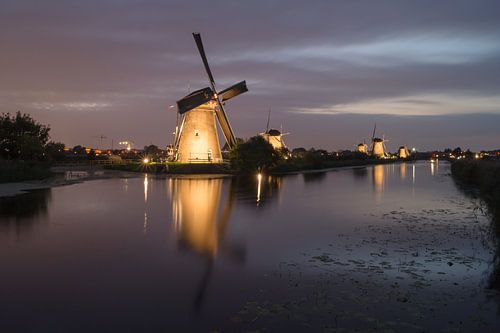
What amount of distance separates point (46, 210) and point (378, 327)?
16.6m

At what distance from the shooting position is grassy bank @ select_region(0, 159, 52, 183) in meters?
32.5

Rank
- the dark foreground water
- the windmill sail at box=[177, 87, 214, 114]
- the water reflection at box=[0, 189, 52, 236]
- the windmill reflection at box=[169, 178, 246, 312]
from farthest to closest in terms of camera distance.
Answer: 1. the windmill sail at box=[177, 87, 214, 114]
2. the water reflection at box=[0, 189, 52, 236]
3. the windmill reflection at box=[169, 178, 246, 312]
4. the dark foreground water

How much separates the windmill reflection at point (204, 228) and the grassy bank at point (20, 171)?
1471cm

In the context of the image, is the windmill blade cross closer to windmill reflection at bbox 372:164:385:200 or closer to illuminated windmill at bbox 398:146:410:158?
windmill reflection at bbox 372:164:385:200

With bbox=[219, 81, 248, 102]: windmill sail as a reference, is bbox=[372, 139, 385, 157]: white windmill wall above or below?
below

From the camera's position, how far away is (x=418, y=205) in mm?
23250

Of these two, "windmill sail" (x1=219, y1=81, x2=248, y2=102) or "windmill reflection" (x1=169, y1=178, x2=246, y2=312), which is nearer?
"windmill reflection" (x1=169, y1=178, x2=246, y2=312)

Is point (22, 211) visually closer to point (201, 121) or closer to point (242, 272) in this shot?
point (242, 272)

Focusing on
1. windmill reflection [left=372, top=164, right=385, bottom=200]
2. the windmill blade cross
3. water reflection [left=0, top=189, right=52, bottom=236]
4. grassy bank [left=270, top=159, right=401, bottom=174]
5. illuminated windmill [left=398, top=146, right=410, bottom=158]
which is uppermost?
the windmill blade cross

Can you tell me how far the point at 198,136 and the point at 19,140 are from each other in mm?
18621

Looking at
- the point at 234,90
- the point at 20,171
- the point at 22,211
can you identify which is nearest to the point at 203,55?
the point at 234,90

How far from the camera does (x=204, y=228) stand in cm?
1532

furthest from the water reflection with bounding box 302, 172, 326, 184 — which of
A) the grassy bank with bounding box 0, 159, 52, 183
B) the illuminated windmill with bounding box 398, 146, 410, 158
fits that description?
the illuminated windmill with bounding box 398, 146, 410, 158

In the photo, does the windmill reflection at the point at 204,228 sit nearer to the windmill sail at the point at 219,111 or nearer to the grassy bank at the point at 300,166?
the windmill sail at the point at 219,111
